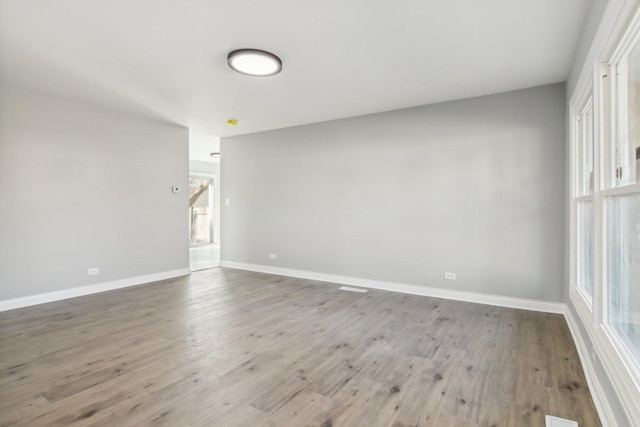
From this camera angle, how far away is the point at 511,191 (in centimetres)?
380

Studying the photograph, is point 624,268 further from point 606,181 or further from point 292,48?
point 292,48

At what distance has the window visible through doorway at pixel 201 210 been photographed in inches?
365

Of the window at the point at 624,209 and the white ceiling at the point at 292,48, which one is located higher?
the white ceiling at the point at 292,48

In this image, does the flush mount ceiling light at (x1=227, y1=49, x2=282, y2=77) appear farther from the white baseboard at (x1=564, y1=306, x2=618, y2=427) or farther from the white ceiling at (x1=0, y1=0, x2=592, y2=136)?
the white baseboard at (x1=564, y1=306, x2=618, y2=427)

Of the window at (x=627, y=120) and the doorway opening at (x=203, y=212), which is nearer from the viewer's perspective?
the window at (x=627, y=120)

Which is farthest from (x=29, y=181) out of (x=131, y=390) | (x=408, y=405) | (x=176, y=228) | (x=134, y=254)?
(x=408, y=405)

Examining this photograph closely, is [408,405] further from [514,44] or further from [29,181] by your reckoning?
[29,181]

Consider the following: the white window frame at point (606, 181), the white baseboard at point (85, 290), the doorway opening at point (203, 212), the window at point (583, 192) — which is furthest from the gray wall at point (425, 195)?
the doorway opening at point (203, 212)

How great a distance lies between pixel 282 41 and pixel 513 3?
168cm

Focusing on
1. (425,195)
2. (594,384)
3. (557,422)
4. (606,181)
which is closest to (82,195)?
(425,195)

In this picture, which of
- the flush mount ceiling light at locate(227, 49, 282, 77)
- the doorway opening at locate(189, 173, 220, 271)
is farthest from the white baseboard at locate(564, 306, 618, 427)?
the doorway opening at locate(189, 173, 220, 271)

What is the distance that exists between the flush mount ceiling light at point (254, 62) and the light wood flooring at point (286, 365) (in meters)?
2.49

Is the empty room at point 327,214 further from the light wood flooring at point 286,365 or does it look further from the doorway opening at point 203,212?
the doorway opening at point 203,212

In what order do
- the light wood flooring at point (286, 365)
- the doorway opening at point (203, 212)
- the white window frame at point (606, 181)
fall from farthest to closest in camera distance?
the doorway opening at point (203, 212) < the light wood flooring at point (286, 365) < the white window frame at point (606, 181)
